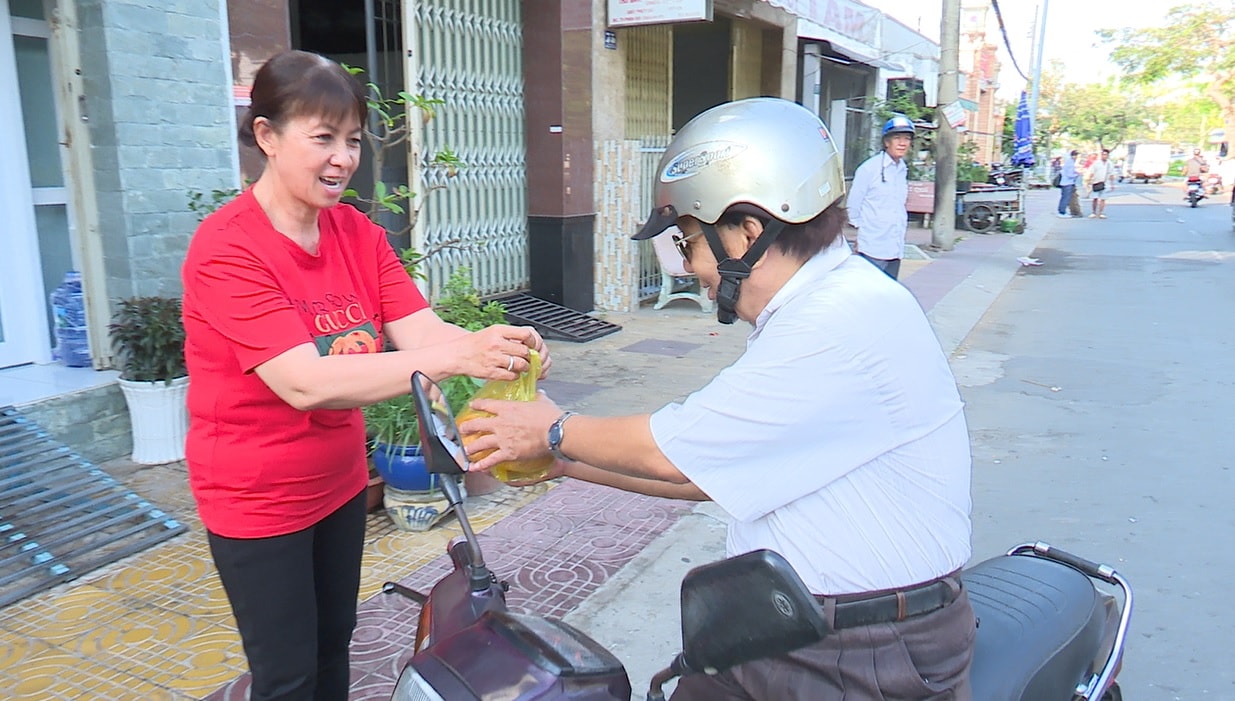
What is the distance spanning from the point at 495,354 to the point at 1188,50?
162 ft

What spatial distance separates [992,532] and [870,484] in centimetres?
322

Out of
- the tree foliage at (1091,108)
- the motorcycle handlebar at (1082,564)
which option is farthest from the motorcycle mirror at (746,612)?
the tree foliage at (1091,108)

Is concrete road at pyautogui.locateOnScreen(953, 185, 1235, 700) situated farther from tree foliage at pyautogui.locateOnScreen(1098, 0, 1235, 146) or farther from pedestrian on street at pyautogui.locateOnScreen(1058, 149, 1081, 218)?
tree foliage at pyautogui.locateOnScreen(1098, 0, 1235, 146)

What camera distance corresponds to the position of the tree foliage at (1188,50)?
1581 inches

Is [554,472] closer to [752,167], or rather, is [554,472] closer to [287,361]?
[287,361]

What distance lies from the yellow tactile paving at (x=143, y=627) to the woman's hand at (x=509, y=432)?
187 cm

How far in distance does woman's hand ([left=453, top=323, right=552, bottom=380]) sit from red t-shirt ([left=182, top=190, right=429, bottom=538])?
0.32m

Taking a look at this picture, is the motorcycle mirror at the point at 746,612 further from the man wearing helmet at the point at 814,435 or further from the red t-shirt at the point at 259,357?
the red t-shirt at the point at 259,357

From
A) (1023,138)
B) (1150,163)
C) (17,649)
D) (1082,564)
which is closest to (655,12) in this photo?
(17,649)

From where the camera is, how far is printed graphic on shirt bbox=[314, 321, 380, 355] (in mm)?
1990

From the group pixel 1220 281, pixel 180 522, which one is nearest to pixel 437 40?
pixel 180 522

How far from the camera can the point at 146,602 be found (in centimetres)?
353

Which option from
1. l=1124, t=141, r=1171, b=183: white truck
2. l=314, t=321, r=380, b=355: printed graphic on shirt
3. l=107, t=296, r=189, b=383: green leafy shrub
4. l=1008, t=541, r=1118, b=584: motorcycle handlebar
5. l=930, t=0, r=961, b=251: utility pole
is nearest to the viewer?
l=314, t=321, r=380, b=355: printed graphic on shirt

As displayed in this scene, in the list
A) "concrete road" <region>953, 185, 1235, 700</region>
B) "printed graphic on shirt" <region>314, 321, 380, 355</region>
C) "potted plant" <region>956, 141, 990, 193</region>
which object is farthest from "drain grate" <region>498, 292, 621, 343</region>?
"potted plant" <region>956, 141, 990, 193</region>
